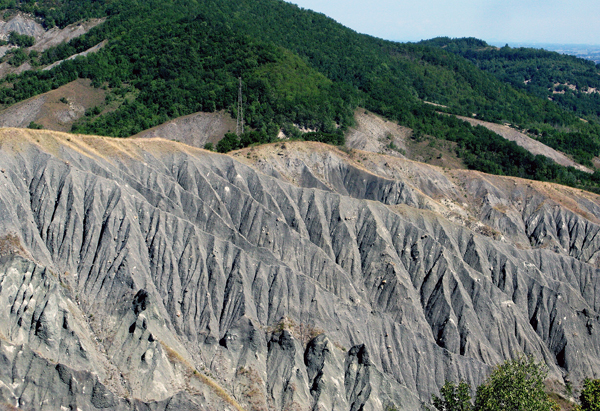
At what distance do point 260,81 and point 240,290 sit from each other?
7151 cm

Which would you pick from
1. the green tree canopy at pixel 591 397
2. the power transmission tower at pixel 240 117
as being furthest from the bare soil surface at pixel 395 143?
the green tree canopy at pixel 591 397

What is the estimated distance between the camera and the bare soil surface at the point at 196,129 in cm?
9976

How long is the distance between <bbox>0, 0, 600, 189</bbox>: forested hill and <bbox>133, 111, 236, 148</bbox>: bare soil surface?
103 inches

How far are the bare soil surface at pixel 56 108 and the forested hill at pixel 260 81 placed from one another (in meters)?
2.89

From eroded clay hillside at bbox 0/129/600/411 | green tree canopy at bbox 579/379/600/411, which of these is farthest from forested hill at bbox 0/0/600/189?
green tree canopy at bbox 579/379/600/411

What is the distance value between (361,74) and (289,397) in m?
127

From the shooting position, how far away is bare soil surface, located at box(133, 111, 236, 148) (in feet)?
327

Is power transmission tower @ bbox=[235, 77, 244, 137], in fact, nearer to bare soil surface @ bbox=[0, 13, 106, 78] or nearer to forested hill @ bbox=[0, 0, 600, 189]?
forested hill @ bbox=[0, 0, 600, 189]

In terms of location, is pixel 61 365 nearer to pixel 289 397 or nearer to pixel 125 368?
pixel 125 368

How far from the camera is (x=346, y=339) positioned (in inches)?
1967

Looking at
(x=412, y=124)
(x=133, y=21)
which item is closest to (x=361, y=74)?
(x=412, y=124)

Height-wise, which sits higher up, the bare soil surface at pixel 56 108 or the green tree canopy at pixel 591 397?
the bare soil surface at pixel 56 108

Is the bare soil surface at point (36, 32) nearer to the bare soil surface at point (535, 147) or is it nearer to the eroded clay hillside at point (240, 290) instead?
the eroded clay hillside at point (240, 290)

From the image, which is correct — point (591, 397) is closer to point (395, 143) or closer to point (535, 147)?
point (395, 143)
